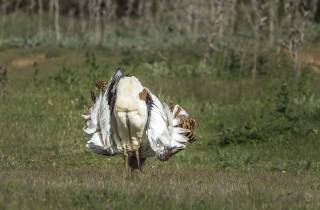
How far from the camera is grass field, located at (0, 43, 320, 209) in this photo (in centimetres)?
960

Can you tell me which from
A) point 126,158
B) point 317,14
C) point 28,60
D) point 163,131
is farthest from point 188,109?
point 317,14

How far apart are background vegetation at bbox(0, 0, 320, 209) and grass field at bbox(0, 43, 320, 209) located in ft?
0.08

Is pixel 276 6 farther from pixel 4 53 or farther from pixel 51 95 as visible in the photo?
pixel 51 95

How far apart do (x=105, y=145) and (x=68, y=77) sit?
447 inches

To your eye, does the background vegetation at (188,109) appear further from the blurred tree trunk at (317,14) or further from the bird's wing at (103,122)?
the blurred tree trunk at (317,14)

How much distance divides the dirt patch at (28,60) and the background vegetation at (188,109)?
6 cm

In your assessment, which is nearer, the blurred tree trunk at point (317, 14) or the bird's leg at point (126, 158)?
the bird's leg at point (126, 158)

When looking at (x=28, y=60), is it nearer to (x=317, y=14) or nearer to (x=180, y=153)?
(x=180, y=153)

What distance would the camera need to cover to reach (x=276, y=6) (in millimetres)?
35594

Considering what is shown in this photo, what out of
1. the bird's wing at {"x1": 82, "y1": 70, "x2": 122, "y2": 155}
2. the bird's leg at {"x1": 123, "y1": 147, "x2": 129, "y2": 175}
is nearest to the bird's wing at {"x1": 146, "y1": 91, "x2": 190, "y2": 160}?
the bird's leg at {"x1": 123, "y1": 147, "x2": 129, "y2": 175}

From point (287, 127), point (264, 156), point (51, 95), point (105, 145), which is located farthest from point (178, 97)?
point (105, 145)

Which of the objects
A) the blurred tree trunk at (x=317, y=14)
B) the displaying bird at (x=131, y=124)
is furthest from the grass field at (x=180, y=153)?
the blurred tree trunk at (x=317, y=14)

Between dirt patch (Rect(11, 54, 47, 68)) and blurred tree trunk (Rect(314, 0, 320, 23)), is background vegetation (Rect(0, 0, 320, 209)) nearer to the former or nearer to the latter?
dirt patch (Rect(11, 54, 47, 68))

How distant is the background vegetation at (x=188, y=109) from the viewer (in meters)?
9.83
